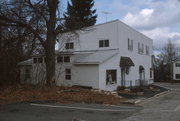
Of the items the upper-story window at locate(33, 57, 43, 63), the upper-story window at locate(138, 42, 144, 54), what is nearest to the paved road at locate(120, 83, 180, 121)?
the upper-story window at locate(33, 57, 43, 63)

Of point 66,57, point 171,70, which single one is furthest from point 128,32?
point 171,70

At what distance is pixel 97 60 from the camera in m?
23.9

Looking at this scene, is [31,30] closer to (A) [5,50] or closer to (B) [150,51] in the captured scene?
(A) [5,50]

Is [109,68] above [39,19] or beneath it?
beneath

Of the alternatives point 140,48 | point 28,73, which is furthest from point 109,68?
point 140,48

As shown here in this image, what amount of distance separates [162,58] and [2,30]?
5167 cm

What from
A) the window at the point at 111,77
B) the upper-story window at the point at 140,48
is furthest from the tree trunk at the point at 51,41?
the upper-story window at the point at 140,48

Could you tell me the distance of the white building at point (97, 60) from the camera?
79.6 ft

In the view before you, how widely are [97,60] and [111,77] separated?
3104 millimetres

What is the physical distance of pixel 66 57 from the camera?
26141 millimetres

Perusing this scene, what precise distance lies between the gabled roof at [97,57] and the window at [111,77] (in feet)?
5.24

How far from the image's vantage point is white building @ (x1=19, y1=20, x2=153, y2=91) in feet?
79.6

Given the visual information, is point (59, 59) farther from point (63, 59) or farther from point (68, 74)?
point (68, 74)

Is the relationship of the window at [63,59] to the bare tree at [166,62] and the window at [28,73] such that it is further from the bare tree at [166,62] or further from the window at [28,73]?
the bare tree at [166,62]
